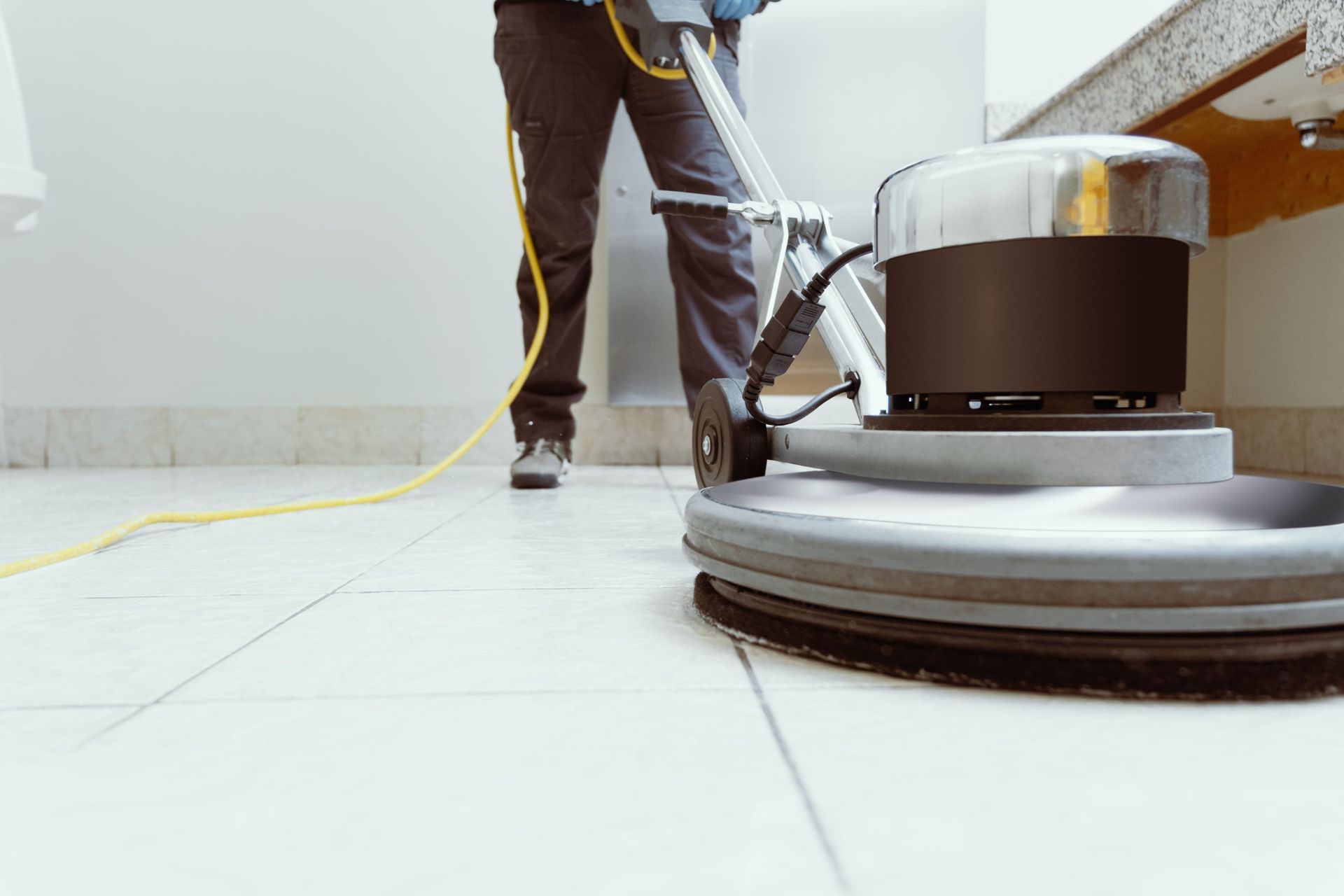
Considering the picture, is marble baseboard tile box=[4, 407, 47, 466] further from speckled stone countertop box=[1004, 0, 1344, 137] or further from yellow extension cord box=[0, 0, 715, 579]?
speckled stone countertop box=[1004, 0, 1344, 137]

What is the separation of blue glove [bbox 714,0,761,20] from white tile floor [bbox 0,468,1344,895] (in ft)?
3.78

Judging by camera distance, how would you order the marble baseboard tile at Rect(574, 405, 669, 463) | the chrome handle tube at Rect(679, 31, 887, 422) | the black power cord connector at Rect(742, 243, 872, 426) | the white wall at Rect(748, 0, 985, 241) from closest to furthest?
the black power cord connector at Rect(742, 243, 872, 426) < the chrome handle tube at Rect(679, 31, 887, 422) < the white wall at Rect(748, 0, 985, 241) < the marble baseboard tile at Rect(574, 405, 669, 463)

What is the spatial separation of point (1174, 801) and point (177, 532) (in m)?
1.19

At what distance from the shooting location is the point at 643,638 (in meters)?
0.60

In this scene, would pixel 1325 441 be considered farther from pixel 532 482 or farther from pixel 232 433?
pixel 232 433

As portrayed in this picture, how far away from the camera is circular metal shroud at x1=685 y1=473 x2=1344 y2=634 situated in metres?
0.44

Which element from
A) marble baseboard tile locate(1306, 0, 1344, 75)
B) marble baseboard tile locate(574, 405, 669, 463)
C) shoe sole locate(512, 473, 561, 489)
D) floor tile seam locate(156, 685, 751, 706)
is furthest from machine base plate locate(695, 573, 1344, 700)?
marble baseboard tile locate(574, 405, 669, 463)

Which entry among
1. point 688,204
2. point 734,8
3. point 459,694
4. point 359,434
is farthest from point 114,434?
point 459,694

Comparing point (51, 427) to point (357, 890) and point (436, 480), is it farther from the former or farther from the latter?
point (357, 890)

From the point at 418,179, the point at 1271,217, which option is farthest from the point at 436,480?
the point at 1271,217

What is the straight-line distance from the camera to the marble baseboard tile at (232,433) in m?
2.41

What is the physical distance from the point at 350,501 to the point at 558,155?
30.5 inches

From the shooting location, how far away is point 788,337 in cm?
82

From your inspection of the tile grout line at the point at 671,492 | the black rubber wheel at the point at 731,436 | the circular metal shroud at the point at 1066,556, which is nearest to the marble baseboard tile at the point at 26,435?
the tile grout line at the point at 671,492
